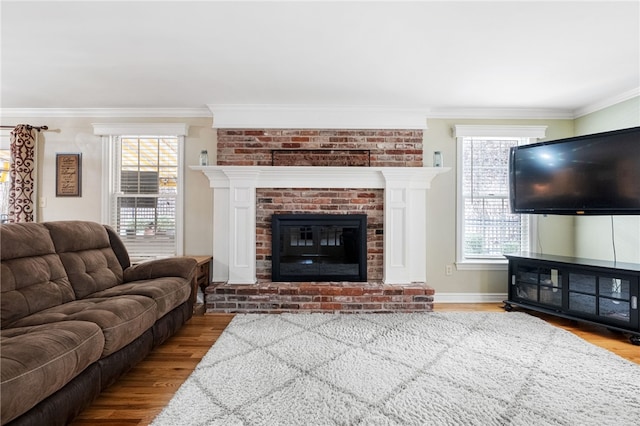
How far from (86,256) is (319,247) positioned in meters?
2.21

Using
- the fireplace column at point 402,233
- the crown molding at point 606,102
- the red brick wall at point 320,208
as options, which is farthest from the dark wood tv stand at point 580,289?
the crown molding at point 606,102

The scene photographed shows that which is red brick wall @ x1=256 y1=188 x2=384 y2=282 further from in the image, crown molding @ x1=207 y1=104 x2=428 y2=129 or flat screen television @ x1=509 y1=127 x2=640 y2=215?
flat screen television @ x1=509 y1=127 x2=640 y2=215

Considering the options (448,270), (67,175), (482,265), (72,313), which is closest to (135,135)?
(67,175)

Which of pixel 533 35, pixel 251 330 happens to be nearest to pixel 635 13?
pixel 533 35

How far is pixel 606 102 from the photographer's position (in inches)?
130

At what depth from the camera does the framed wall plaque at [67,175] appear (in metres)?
3.73

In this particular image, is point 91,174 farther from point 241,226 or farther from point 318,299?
point 318,299

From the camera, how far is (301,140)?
12.0 ft

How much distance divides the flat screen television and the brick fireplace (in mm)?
976

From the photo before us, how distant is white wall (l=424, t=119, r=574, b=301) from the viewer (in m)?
3.75

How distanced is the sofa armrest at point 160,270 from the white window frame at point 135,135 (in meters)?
0.88

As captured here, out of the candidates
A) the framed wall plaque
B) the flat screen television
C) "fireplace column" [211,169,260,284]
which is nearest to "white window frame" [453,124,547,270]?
the flat screen television

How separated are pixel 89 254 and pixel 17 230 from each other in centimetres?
56

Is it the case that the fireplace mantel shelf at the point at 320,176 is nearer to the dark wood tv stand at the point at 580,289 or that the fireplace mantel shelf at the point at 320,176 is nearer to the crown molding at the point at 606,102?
the dark wood tv stand at the point at 580,289
